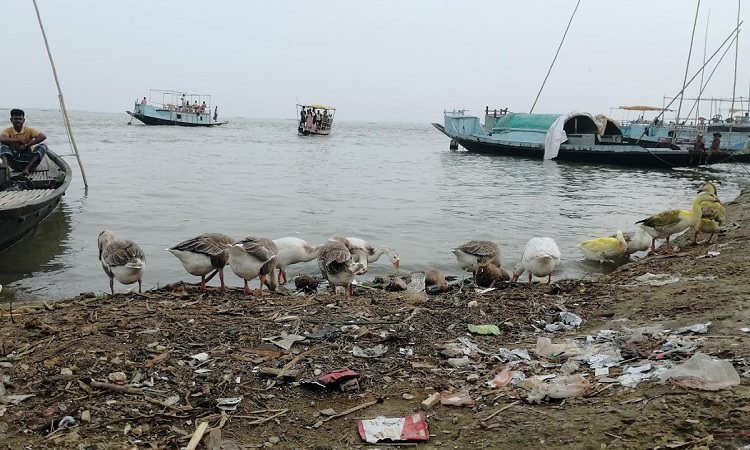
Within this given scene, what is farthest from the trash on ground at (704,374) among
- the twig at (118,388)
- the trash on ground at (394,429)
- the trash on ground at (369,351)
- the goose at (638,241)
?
the goose at (638,241)

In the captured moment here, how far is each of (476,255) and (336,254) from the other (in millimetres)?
2343

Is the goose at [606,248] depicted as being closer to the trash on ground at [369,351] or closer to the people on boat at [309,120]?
the trash on ground at [369,351]

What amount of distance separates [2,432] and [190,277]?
574cm

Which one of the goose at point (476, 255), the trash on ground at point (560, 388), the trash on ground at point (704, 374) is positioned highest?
the trash on ground at point (704, 374)

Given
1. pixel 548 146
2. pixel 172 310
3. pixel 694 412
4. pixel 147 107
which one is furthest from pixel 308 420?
pixel 147 107

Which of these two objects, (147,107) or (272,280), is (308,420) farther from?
(147,107)

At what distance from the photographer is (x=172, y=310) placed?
582cm

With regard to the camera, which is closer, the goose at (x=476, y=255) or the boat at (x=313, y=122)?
the goose at (x=476, y=255)

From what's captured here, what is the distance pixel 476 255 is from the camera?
8555 millimetres

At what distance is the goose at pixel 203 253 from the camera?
703 cm

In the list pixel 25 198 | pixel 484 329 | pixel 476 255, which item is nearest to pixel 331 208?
pixel 25 198

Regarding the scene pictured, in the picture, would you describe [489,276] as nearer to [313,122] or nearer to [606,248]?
[606,248]

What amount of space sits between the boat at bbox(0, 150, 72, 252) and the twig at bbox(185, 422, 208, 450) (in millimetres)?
7280

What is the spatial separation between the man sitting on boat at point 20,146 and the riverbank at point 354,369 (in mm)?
7237
